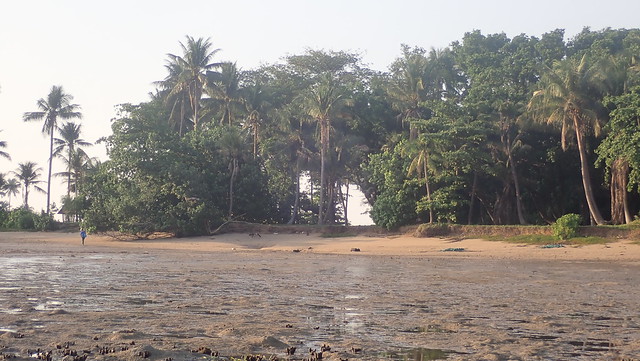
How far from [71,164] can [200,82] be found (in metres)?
22.9

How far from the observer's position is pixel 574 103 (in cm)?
3678

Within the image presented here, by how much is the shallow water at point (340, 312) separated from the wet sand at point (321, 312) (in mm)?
23

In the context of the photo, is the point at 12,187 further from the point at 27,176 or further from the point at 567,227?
the point at 567,227

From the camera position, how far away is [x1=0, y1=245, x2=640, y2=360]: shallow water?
25.4 ft

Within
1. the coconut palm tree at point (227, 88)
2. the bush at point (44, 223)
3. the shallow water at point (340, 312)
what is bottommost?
the shallow water at point (340, 312)

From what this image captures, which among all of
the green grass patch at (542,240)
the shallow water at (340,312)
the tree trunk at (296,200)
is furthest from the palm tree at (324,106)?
the shallow water at (340,312)

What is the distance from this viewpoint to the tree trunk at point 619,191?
120 ft

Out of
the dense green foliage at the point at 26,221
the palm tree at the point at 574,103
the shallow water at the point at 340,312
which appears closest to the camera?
the shallow water at the point at 340,312

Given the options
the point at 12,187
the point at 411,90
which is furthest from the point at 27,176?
the point at 411,90

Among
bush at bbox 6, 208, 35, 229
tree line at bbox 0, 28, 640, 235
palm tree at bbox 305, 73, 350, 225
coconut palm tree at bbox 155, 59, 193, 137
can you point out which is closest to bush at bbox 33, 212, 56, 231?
bush at bbox 6, 208, 35, 229

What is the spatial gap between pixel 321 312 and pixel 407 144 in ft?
107

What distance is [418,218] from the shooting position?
1735 inches

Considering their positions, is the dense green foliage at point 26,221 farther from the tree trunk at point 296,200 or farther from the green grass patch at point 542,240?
the green grass patch at point 542,240

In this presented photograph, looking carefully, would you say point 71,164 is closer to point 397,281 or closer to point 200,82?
point 200,82
